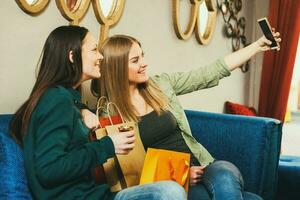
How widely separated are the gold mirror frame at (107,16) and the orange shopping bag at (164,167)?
79 cm

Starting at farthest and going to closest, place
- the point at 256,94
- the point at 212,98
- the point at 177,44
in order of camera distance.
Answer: the point at 256,94
the point at 212,98
the point at 177,44

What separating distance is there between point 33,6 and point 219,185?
42.1 inches

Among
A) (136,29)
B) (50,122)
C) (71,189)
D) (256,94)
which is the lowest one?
(256,94)

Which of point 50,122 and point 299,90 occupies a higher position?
point 50,122

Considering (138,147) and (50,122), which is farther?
(138,147)

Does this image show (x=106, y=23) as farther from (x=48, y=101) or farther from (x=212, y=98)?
(x=212, y=98)

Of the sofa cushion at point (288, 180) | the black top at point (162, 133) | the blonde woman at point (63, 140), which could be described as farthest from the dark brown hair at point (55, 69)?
the sofa cushion at point (288, 180)

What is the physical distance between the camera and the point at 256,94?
4.25 metres

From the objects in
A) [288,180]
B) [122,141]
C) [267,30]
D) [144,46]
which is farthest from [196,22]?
[122,141]

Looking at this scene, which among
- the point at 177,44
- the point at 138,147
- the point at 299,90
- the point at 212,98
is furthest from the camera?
the point at 299,90

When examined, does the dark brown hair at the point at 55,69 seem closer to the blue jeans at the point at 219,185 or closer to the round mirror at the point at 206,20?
the blue jeans at the point at 219,185

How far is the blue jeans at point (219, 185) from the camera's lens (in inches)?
68.2

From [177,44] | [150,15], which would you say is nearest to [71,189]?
[150,15]

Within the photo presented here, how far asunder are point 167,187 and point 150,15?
145cm
